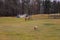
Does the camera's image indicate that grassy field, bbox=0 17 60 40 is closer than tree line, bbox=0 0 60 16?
Yes

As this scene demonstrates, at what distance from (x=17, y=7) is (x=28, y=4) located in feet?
6.42

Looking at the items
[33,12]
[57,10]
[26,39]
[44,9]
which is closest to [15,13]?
[33,12]

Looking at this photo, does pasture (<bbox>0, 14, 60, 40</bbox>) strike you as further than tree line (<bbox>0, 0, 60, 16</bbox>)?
No

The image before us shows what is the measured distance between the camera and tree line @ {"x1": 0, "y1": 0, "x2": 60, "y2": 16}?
69.0ft

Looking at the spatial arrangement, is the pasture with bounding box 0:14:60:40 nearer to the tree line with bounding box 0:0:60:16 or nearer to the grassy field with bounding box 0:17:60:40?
the grassy field with bounding box 0:17:60:40

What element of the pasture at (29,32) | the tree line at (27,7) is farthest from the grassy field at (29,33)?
the tree line at (27,7)

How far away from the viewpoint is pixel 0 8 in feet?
68.1

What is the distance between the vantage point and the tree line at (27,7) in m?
21.0

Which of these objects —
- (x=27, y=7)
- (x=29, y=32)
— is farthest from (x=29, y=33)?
(x=27, y=7)

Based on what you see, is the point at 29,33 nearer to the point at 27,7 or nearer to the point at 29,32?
the point at 29,32

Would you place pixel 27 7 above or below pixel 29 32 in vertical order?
below

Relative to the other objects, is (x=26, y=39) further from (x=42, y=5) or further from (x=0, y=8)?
(x=42, y=5)

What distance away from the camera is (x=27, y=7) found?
2233 cm

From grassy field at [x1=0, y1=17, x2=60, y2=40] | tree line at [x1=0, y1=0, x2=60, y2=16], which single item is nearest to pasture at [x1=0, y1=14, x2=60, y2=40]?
grassy field at [x1=0, y1=17, x2=60, y2=40]
